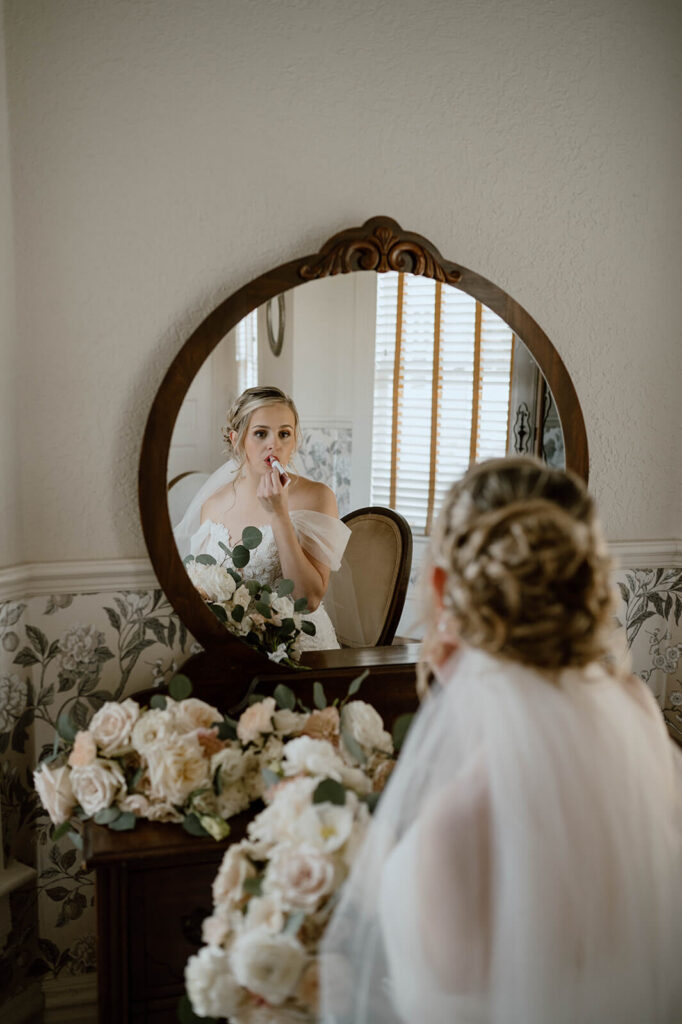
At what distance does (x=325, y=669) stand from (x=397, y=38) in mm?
1446

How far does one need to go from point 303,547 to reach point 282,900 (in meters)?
0.89

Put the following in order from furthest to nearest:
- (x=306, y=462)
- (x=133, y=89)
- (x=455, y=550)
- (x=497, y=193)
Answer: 1. (x=497, y=193)
2. (x=306, y=462)
3. (x=133, y=89)
4. (x=455, y=550)

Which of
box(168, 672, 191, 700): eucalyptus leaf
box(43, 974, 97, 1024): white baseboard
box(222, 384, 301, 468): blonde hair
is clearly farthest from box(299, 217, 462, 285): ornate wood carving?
box(43, 974, 97, 1024): white baseboard

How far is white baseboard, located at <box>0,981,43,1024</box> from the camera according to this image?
199cm

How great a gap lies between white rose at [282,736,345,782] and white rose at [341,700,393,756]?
81 millimetres

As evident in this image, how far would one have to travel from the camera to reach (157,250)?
1903 millimetres

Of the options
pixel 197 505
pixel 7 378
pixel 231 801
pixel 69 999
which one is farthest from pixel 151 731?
pixel 69 999

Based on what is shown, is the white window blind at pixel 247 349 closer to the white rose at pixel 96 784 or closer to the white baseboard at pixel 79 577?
the white baseboard at pixel 79 577

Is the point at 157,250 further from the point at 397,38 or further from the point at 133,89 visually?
the point at 397,38

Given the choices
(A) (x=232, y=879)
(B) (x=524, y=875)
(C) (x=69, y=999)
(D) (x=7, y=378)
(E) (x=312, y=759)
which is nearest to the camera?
(B) (x=524, y=875)

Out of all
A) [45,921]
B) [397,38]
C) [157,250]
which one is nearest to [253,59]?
[397,38]

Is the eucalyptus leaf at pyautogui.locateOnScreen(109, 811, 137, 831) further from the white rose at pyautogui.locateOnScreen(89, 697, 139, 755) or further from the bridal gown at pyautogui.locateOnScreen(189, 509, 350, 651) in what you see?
the bridal gown at pyautogui.locateOnScreen(189, 509, 350, 651)

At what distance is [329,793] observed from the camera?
4.37 feet

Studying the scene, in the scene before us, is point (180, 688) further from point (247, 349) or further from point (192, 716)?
point (247, 349)
